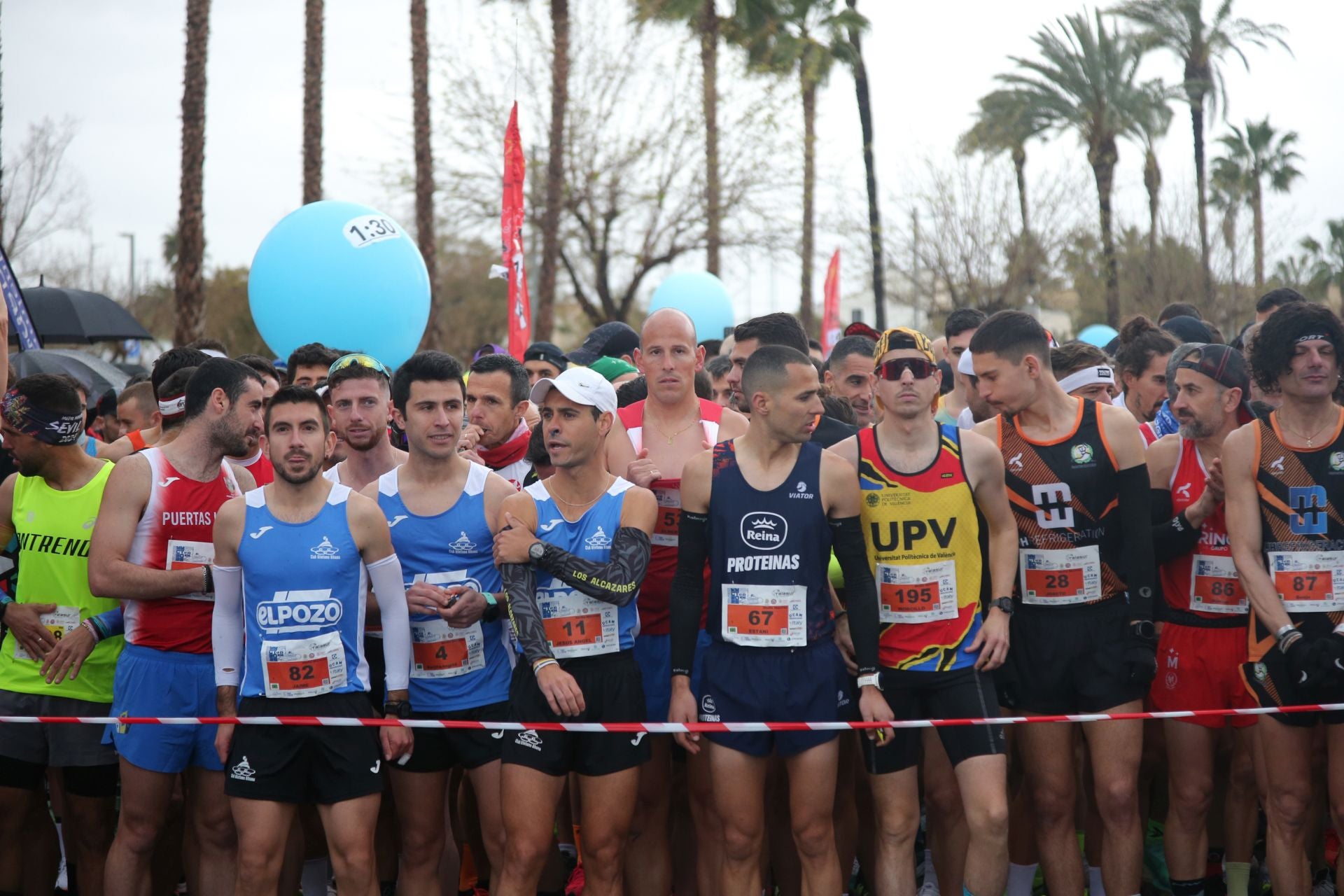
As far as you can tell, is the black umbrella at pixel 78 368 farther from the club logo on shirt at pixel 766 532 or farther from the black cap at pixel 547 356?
the club logo on shirt at pixel 766 532

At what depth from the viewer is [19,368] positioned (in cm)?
864

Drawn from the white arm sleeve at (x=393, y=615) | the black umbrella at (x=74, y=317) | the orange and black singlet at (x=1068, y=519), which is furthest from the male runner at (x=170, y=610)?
the black umbrella at (x=74, y=317)

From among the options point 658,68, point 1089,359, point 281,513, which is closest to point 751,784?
point 281,513

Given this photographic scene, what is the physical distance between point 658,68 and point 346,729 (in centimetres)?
2462

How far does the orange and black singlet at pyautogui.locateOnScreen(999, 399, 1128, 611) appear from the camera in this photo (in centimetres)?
508

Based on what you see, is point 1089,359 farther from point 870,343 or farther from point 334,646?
point 334,646

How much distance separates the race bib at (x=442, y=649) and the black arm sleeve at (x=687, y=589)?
0.80m

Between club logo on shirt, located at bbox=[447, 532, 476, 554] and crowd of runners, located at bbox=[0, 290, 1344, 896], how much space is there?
38 millimetres

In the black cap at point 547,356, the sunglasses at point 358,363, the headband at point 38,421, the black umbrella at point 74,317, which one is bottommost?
the headband at point 38,421

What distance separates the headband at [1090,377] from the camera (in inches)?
239

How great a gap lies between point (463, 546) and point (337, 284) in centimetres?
494

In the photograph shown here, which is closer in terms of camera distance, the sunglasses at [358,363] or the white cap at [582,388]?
the white cap at [582,388]

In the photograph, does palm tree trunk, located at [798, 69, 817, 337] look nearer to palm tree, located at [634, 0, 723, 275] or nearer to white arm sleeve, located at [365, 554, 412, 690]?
palm tree, located at [634, 0, 723, 275]

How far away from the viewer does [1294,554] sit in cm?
487
